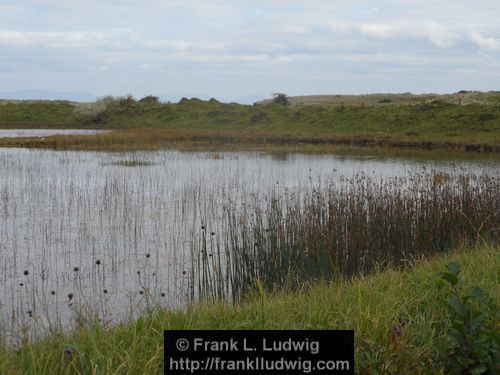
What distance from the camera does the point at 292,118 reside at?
1791 inches

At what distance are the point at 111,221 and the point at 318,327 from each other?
845cm

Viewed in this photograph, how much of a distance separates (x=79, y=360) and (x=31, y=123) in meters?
53.3

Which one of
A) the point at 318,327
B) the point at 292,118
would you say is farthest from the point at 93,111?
the point at 318,327

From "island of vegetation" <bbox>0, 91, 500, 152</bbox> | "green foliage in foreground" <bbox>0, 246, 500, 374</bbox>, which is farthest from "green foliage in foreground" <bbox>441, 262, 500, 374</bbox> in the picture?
"island of vegetation" <bbox>0, 91, 500, 152</bbox>

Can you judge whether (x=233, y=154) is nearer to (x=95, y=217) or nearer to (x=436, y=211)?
(x=95, y=217)

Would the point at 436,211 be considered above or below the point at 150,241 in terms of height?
above

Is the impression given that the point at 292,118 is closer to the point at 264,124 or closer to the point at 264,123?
the point at 264,123

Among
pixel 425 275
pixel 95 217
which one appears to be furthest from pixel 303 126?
pixel 425 275

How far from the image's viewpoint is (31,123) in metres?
53.9

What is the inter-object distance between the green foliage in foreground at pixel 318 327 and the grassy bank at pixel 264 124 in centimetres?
2570

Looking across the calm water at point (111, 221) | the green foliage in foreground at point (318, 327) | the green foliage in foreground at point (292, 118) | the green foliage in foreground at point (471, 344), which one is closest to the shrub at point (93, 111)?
the green foliage in foreground at point (292, 118)

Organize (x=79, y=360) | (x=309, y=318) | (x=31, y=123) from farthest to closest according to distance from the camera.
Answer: (x=31, y=123), (x=309, y=318), (x=79, y=360)

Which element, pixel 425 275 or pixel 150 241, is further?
pixel 150 241

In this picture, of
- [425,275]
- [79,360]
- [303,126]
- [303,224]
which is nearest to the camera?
[79,360]
